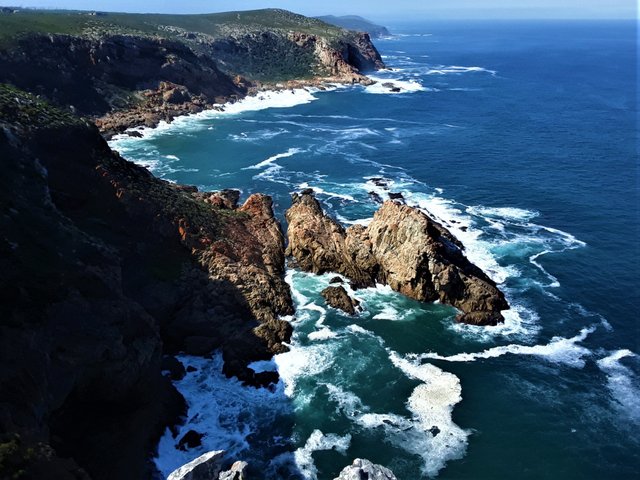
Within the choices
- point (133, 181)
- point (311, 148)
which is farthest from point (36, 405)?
point (311, 148)

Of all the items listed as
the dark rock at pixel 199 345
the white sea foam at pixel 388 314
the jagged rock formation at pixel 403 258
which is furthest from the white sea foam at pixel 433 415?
the dark rock at pixel 199 345

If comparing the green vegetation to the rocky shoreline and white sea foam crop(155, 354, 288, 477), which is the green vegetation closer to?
white sea foam crop(155, 354, 288, 477)

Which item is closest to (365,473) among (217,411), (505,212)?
(217,411)

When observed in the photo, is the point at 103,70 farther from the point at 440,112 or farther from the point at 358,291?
the point at 358,291

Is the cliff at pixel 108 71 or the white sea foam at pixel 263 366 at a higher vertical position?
the cliff at pixel 108 71

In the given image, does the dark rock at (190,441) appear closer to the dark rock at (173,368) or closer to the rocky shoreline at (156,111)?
the dark rock at (173,368)
